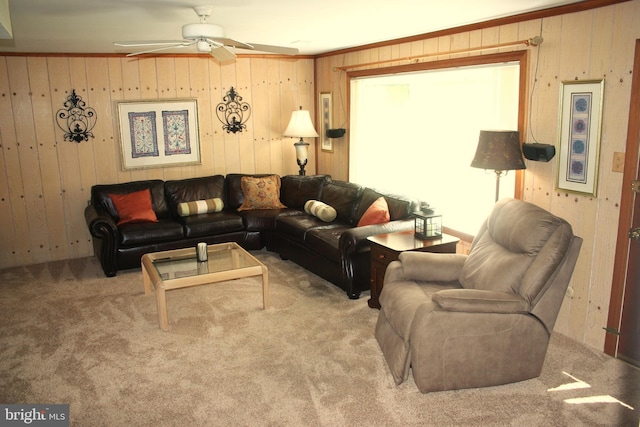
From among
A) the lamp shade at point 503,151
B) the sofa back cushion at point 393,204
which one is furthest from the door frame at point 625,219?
the sofa back cushion at point 393,204

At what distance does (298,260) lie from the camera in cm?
536

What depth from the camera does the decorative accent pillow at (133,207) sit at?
5539 mm

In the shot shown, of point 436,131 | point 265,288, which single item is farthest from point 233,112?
point 265,288

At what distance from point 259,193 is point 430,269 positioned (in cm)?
298

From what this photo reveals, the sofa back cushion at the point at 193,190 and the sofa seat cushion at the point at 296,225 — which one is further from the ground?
the sofa back cushion at the point at 193,190

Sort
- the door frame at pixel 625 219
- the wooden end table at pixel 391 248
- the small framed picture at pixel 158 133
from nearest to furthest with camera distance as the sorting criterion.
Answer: the door frame at pixel 625 219 < the wooden end table at pixel 391 248 < the small framed picture at pixel 158 133

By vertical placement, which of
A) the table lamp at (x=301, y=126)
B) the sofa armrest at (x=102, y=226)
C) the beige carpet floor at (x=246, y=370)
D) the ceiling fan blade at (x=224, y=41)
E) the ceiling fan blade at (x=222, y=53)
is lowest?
the beige carpet floor at (x=246, y=370)

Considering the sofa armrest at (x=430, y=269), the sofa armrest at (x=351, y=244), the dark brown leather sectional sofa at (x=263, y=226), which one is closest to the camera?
the sofa armrest at (x=430, y=269)

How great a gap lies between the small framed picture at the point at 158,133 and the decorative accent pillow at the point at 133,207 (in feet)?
1.73

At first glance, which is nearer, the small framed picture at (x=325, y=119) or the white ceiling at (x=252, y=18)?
the white ceiling at (x=252, y=18)

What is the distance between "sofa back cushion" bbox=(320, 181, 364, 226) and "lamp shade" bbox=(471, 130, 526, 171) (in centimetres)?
181

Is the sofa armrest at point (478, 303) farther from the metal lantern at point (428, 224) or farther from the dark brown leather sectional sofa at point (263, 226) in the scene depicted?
the dark brown leather sectional sofa at point (263, 226)

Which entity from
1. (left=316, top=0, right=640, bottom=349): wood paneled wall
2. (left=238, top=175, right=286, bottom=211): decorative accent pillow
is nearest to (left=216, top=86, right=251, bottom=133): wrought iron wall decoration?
(left=238, top=175, right=286, bottom=211): decorative accent pillow

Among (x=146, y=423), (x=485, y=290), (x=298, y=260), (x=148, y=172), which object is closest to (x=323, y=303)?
(x=298, y=260)
